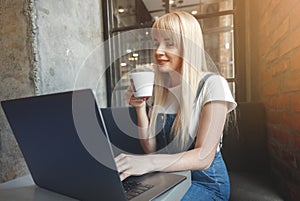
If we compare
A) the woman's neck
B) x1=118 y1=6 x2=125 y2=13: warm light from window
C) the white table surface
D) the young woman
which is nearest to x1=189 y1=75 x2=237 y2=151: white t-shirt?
the young woman

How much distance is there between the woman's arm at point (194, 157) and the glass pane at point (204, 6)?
114 centimetres

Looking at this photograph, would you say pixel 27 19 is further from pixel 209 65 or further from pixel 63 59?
pixel 209 65

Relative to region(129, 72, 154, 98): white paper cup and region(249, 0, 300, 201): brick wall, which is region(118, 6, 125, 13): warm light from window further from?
region(129, 72, 154, 98): white paper cup

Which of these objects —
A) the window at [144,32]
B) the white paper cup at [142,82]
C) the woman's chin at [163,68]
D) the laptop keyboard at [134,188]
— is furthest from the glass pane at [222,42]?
the laptop keyboard at [134,188]

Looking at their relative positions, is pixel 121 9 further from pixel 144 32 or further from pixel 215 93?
pixel 215 93

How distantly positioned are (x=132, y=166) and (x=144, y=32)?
1.46 metres

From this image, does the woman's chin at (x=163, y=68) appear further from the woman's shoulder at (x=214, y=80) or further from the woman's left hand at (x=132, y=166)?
the woman's left hand at (x=132, y=166)

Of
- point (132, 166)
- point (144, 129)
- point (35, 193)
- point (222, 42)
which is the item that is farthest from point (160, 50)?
point (222, 42)

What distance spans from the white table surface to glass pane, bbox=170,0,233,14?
1386mm

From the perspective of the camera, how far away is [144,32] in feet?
6.47

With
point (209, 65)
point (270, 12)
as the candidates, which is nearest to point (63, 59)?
point (209, 65)

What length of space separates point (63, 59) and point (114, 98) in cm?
60

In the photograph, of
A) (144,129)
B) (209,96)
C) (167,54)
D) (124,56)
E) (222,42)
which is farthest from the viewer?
(124,56)

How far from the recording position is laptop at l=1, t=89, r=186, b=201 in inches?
18.3
